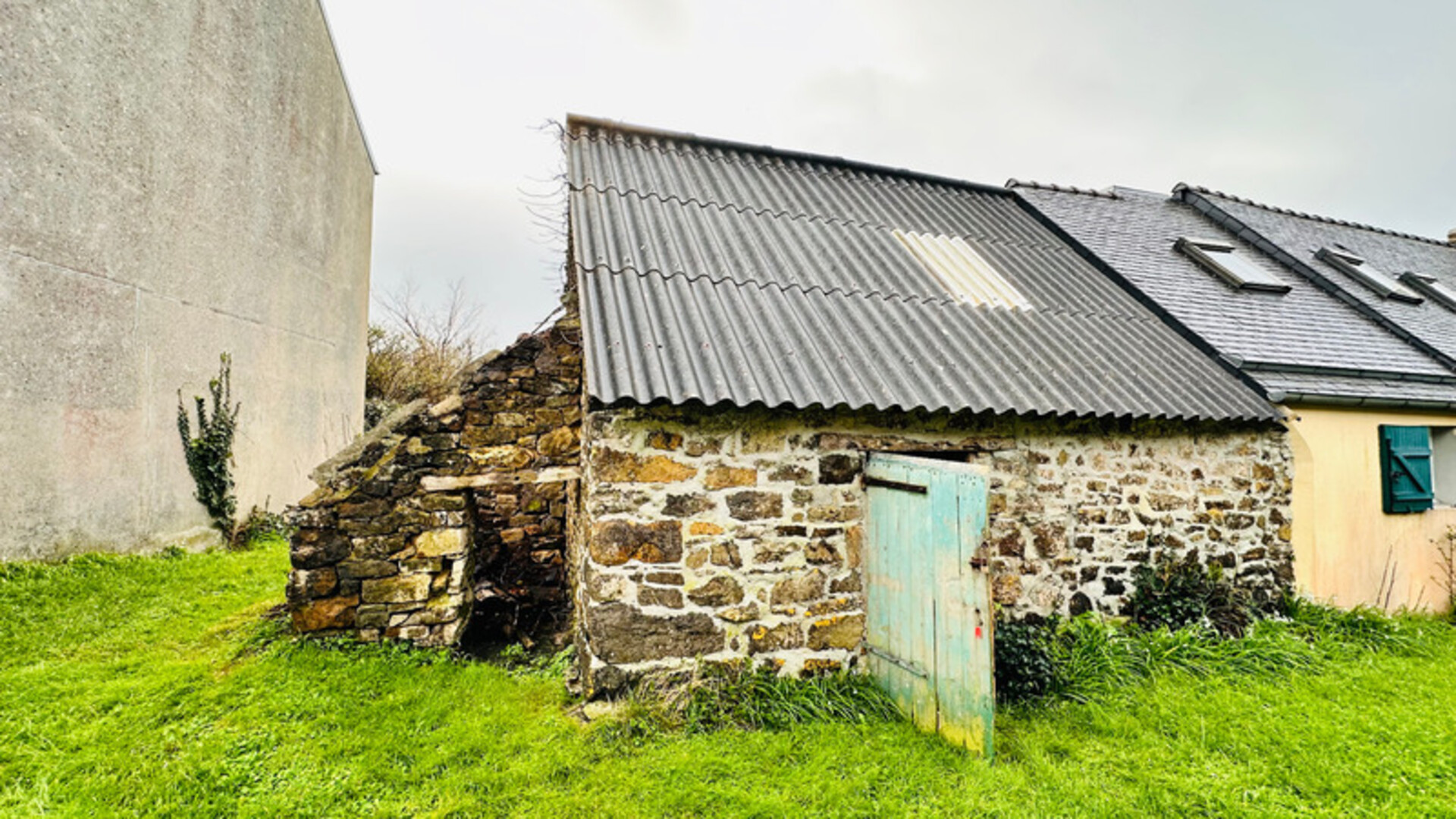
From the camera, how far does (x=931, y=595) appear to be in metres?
3.64

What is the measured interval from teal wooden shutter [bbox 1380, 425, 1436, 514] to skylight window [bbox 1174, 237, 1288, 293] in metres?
2.28

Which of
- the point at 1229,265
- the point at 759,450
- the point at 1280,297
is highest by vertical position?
the point at 1229,265

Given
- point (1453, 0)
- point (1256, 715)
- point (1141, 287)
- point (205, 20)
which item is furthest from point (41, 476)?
point (1453, 0)

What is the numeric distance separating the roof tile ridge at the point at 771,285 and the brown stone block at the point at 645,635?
2492 millimetres

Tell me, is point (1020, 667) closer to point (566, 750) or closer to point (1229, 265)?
point (566, 750)

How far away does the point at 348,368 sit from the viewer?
41.6 ft

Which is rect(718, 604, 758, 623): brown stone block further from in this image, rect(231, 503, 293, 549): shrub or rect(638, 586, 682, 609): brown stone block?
rect(231, 503, 293, 549): shrub

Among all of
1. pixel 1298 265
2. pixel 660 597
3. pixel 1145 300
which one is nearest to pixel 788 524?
pixel 660 597

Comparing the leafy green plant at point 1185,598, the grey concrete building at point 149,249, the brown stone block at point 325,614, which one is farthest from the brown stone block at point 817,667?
A: the grey concrete building at point 149,249

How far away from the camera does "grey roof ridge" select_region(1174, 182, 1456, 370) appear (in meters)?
7.30

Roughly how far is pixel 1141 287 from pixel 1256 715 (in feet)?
15.9

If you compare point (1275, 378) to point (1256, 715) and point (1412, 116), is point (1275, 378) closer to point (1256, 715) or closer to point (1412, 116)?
point (1256, 715)

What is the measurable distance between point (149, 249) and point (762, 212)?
683cm

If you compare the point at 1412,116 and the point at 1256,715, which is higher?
the point at 1412,116
